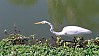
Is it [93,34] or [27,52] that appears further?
[93,34]

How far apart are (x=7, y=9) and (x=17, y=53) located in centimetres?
290

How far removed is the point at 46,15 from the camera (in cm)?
→ 634

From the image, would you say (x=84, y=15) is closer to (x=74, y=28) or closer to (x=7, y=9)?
(x=74, y=28)

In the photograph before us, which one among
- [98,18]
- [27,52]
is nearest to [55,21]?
[98,18]

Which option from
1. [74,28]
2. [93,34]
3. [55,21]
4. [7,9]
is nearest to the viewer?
[74,28]

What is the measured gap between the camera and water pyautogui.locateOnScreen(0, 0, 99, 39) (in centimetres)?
572

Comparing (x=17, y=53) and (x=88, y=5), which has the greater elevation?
(x=88, y=5)

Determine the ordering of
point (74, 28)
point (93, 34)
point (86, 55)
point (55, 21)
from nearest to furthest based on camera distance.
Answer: point (86, 55)
point (74, 28)
point (93, 34)
point (55, 21)

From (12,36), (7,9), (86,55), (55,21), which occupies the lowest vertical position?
(86,55)

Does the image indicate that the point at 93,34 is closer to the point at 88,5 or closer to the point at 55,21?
the point at 55,21

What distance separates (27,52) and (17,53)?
16cm

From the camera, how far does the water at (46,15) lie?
18.8 ft

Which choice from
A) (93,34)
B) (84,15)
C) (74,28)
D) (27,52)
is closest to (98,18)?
(84,15)

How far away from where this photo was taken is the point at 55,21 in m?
6.03
